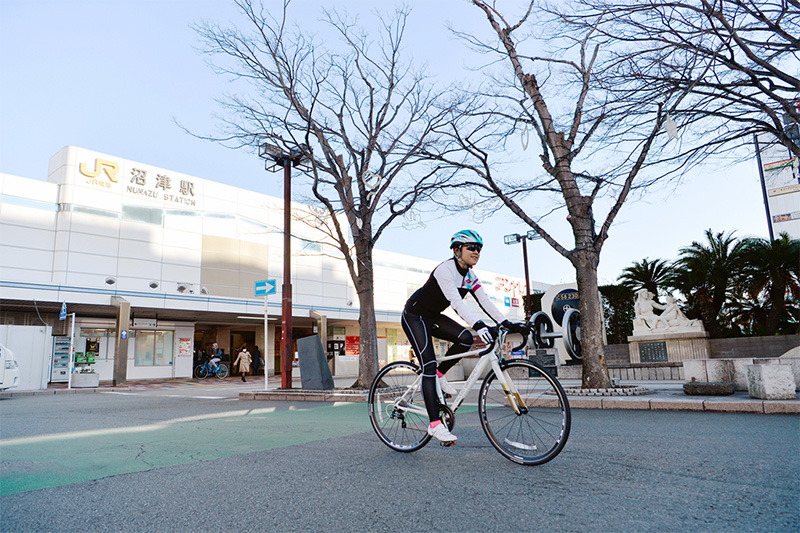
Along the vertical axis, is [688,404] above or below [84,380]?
above

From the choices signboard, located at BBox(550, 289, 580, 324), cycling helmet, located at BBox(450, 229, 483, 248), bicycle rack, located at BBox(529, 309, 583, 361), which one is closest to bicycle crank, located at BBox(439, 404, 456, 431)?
cycling helmet, located at BBox(450, 229, 483, 248)

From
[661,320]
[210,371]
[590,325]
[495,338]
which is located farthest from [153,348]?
[495,338]

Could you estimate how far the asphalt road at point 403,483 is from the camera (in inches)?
97.3

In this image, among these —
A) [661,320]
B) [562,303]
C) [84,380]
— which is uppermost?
[562,303]

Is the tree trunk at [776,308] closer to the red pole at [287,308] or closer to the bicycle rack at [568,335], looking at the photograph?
the bicycle rack at [568,335]

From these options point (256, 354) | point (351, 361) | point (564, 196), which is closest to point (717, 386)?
point (564, 196)

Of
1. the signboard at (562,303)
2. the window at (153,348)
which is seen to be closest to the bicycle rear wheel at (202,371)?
the window at (153,348)

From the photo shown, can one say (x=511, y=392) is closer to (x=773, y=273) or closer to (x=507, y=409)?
(x=507, y=409)

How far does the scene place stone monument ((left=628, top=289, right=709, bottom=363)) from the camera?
1773 cm

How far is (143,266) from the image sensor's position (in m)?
27.6

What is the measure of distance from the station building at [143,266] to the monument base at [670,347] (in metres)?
14.3

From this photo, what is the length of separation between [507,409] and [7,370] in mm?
15982

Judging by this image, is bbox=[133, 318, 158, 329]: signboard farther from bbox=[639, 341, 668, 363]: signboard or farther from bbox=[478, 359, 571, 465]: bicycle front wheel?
bbox=[478, 359, 571, 465]: bicycle front wheel

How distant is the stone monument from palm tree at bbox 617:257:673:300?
8.15 m
